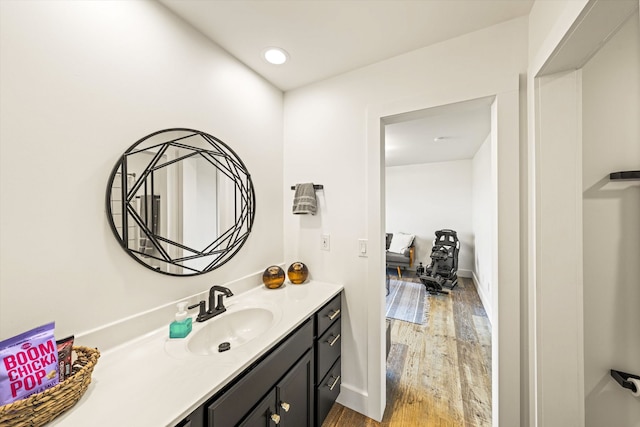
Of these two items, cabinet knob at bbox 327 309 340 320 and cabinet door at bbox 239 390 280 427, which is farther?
cabinet knob at bbox 327 309 340 320

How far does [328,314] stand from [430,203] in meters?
4.51

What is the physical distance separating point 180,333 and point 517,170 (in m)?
1.84

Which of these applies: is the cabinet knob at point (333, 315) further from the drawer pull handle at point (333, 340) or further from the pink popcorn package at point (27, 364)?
the pink popcorn package at point (27, 364)

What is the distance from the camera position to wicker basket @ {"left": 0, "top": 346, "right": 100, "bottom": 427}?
1.86ft

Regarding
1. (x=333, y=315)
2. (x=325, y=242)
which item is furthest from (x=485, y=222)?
(x=333, y=315)

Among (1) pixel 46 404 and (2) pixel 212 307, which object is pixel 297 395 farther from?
(1) pixel 46 404

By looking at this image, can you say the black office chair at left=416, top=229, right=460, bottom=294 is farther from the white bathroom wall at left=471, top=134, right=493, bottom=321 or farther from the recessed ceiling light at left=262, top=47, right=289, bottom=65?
the recessed ceiling light at left=262, top=47, right=289, bottom=65

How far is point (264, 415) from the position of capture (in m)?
0.98

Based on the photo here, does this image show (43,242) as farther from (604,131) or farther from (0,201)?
(604,131)

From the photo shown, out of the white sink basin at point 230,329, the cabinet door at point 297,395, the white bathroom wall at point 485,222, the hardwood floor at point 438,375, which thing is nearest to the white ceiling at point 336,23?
the white sink basin at point 230,329

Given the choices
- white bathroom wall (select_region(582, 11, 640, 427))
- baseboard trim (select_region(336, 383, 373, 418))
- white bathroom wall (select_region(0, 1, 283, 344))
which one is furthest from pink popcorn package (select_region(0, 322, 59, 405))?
white bathroom wall (select_region(582, 11, 640, 427))

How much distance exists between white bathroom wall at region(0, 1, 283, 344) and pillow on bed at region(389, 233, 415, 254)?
14.2ft

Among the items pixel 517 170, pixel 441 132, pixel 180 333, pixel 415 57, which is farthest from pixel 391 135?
pixel 180 333

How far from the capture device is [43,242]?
32.6 inches
